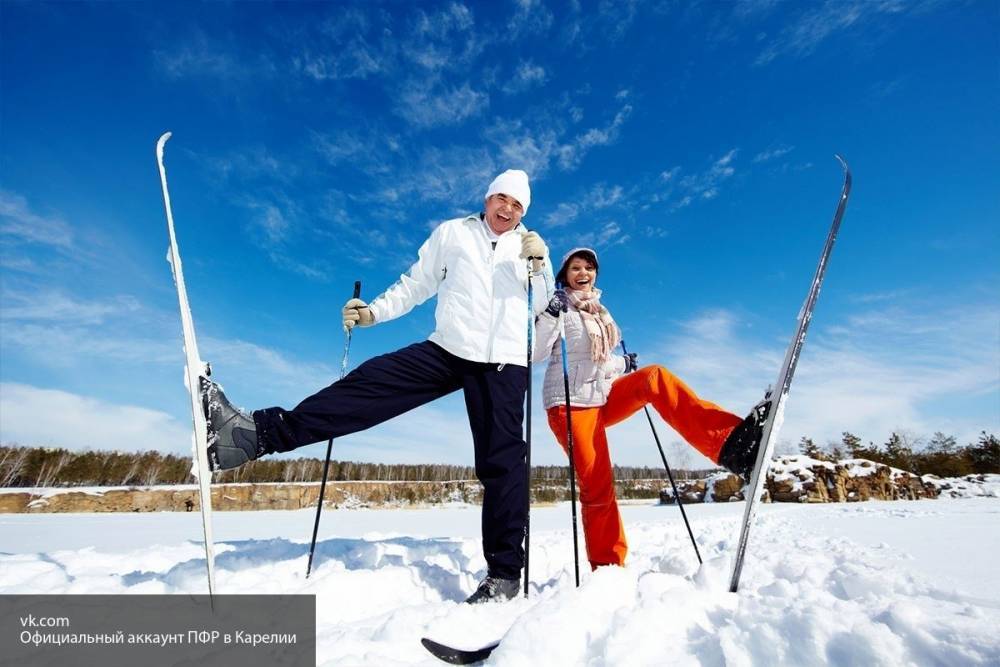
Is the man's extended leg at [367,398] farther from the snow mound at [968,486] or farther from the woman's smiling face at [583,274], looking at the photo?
the snow mound at [968,486]

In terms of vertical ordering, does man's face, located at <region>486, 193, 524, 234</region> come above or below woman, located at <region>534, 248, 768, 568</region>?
above

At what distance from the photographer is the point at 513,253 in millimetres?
3074

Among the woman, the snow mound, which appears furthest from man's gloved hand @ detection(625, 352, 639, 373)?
the snow mound

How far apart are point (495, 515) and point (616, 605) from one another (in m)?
0.96

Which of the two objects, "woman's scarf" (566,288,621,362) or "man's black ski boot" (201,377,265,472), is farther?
"woman's scarf" (566,288,621,362)

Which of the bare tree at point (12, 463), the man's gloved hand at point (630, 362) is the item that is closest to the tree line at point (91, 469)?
the bare tree at point (12, 463)

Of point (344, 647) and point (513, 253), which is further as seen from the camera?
point (513, 253)

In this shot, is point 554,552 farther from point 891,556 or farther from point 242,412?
point 242,412

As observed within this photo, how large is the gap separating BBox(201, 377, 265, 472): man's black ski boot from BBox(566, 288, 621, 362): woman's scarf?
2274mm

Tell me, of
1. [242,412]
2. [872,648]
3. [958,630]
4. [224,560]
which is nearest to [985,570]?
[958,630]

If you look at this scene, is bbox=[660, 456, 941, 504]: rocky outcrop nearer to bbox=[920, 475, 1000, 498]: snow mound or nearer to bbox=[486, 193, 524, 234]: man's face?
bbox=[920, 475, 1000, 498]: snow mound

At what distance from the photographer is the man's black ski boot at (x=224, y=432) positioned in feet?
7.37

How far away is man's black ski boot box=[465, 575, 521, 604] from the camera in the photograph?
7.89ft

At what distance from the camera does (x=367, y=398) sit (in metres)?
2.67
